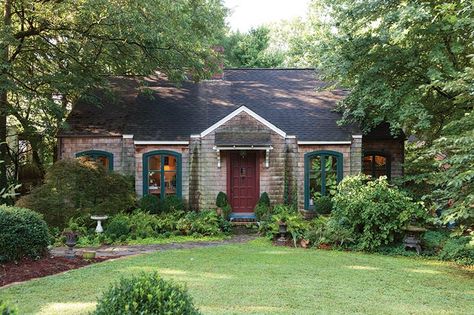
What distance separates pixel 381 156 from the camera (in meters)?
18.7

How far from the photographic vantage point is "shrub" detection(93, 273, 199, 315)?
12.3 ft

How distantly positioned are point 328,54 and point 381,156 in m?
6.00

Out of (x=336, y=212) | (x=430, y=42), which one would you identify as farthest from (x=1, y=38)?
(x=430, y=42)

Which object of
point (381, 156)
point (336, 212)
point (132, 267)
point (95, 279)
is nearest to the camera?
point (95, 279)

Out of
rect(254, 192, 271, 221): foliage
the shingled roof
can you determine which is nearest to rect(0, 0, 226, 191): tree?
the shingled roof

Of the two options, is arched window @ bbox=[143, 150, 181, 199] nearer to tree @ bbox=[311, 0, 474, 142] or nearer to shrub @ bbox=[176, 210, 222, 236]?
shrub @ bbox=[176, 210, 222, 236]

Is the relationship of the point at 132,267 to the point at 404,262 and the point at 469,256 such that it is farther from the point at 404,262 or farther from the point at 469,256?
the point at 469,256

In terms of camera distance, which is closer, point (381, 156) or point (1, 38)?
point (1, 38)

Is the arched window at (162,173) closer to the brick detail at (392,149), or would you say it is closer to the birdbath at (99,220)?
the birdbath at (99,220)

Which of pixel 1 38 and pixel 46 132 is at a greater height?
pixel 1 38

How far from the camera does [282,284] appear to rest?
7.84m

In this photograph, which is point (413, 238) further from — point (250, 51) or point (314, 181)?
point (250, 51)

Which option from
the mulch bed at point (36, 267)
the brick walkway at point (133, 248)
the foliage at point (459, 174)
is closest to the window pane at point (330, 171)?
the brick walkway at point (133, 248)

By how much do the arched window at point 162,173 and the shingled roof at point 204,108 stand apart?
2.46 ft
